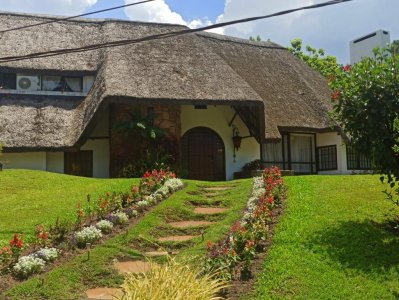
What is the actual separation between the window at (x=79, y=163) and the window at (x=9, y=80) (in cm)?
405

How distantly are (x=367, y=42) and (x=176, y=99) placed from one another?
14.8 metres

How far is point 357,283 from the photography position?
6.84 metres

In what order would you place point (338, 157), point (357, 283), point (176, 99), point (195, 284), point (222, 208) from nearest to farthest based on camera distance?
1. point (195, 284)
2. point (357, 283)
3. point (222, 208)
4. point (176, 99)
5. point (338, 157)

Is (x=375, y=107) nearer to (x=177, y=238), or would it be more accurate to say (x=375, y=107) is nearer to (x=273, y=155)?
(x=177, y=238)

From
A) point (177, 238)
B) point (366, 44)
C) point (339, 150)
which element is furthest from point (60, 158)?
point (366, 44)

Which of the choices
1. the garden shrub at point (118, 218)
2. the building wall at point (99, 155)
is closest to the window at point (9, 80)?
the building wall at point (99, 155)

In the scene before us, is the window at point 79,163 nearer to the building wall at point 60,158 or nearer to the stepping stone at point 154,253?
the building wall at point 60,158

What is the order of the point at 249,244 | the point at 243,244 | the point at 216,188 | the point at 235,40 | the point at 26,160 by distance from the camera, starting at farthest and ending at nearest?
the point at 235,40
the point at 26,160
the point at 216,188
the point at 243,244
the point at 249,244

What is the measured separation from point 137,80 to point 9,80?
20.7ft

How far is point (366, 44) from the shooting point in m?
28.4

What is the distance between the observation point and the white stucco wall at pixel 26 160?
61.8 feet

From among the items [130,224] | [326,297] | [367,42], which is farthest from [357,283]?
[367,42]

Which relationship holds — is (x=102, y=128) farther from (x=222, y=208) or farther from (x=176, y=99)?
(x=222, y=208)

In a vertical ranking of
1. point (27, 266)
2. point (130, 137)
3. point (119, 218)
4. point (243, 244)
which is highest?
point (130, 137)
